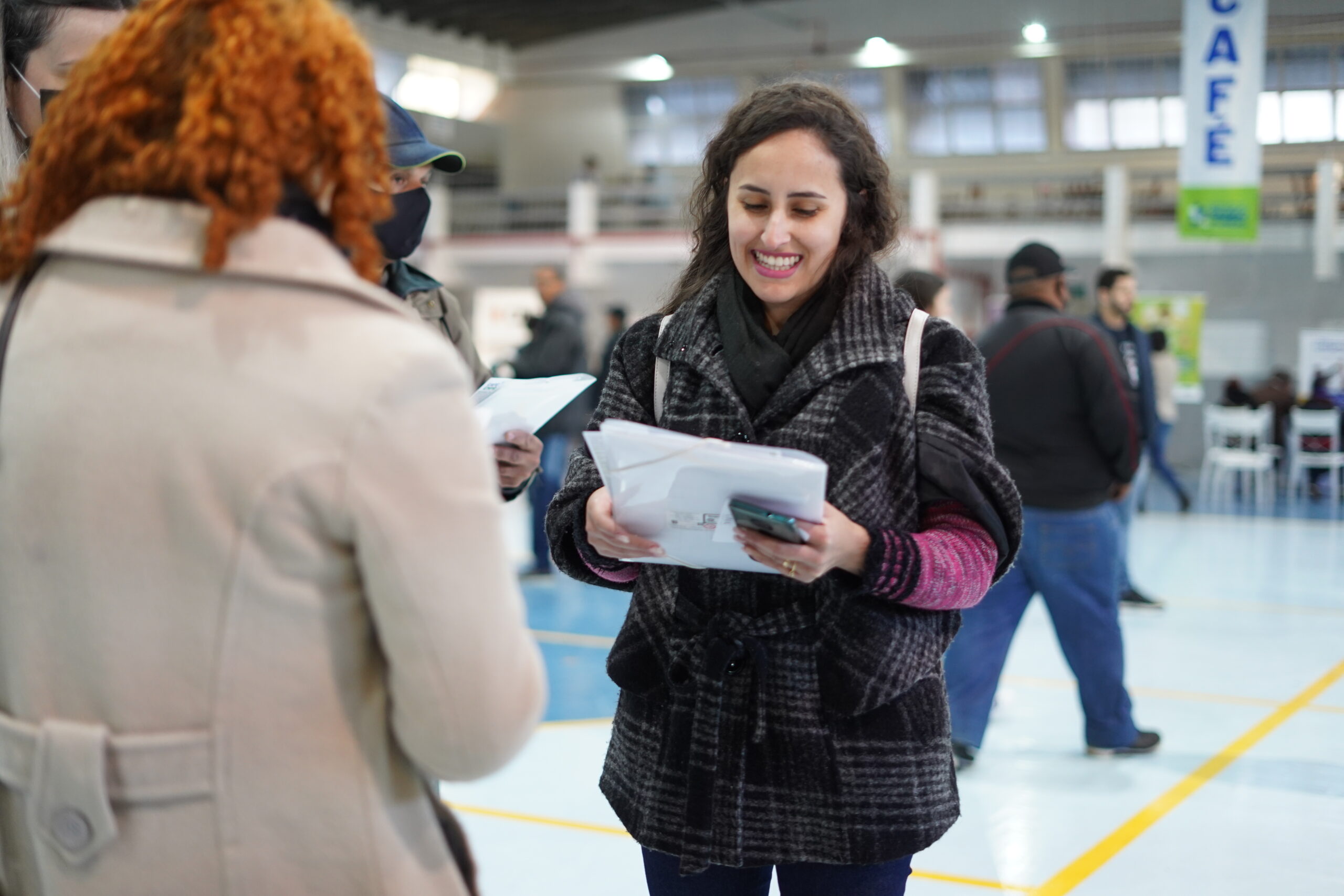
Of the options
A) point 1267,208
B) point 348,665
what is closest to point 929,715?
point 348,665

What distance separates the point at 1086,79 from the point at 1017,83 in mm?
1123

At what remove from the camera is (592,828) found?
3.80m

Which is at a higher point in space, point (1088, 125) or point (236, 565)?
point (1088, 125)

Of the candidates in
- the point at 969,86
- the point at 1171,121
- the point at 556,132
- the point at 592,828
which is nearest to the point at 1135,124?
the point at 1171,121

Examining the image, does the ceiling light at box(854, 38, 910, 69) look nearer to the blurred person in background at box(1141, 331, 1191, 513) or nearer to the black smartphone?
the blurred person in background at box(1141, 331, 1191, 513)

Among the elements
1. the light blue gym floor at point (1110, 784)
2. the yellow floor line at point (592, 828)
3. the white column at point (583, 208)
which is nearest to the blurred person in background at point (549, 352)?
the light blue gym floor at point (1110, 784)

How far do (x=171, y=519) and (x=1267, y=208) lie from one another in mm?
20219

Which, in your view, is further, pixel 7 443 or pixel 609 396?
pixel 609 396

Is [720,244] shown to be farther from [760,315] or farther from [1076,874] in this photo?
[1076,874]

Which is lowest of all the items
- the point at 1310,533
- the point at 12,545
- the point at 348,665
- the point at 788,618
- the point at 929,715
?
the point at 1310,533

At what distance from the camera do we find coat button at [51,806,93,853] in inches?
41.1

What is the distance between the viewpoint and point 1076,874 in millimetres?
3486

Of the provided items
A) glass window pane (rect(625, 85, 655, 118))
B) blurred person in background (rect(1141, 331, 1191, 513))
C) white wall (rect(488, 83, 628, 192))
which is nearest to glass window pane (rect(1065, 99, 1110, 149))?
glass window pane (rect(625, 85, 655, 118))

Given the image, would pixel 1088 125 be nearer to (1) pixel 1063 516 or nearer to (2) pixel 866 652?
(1) pixel 1063 516
